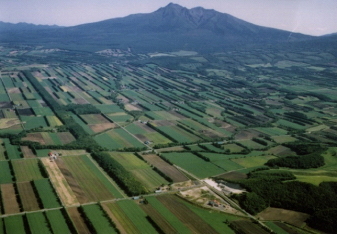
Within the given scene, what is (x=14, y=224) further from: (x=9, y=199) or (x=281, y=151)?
(x=281, y=151)

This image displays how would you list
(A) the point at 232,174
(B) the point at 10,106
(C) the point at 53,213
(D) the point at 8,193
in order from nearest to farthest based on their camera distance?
(C) the point at 53,213, (D) the point at 8,193, (A) the point at 232,174, (B) the point at 10,106

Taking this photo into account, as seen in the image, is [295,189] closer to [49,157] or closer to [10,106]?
[49,157]

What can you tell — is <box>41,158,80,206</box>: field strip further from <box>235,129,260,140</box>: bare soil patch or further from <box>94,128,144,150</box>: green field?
<box>235,129,260,140</box>: bare soil patch

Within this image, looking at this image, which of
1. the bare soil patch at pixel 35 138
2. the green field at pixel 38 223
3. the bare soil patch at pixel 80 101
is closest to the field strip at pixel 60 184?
the green field at pixel 38 223

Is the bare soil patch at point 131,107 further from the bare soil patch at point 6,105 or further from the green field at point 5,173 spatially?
the green field at point 5,173

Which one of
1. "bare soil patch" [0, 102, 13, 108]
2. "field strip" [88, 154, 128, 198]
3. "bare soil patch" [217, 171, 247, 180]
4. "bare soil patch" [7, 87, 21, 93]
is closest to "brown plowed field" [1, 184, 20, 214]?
"field strip" [88, 154, 128, 198]

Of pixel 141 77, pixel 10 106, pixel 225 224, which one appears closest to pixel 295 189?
pixel 225 224
